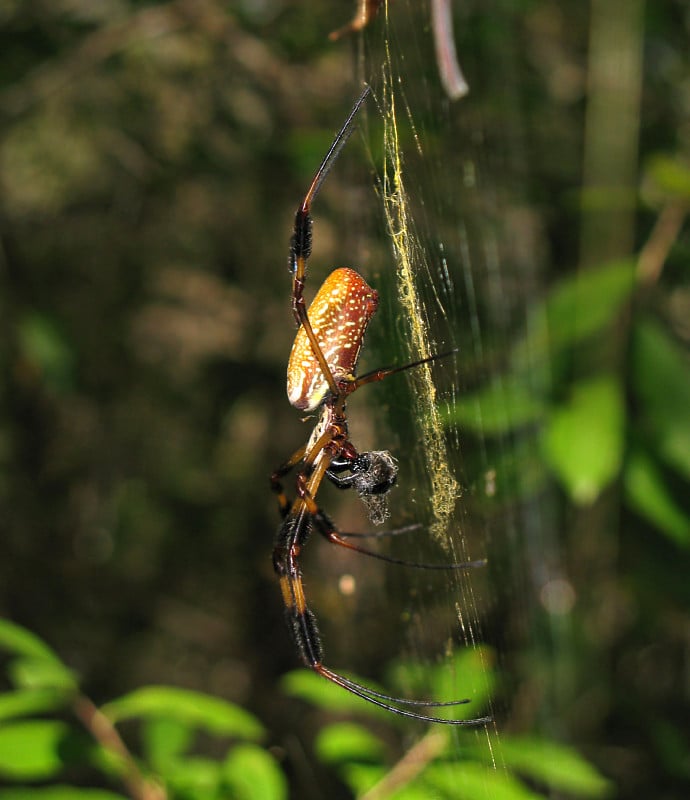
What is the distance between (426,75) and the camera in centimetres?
96

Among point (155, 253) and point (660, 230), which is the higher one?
point (155, 253)

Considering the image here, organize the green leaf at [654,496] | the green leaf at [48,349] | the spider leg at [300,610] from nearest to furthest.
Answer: the spider leg at [300,610] < the green leaf at [654,496] < the green leaf at [48,349]

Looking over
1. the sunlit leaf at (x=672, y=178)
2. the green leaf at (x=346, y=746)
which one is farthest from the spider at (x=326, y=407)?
the sunlit leaf at (x=672, y=178)

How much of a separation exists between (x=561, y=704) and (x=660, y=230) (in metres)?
1.24

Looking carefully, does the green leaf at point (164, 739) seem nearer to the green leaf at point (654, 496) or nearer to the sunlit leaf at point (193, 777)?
the sunlit leaf at point (193, 777)

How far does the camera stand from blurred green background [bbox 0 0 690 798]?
1.15 metres

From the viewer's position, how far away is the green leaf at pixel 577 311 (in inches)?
51.8

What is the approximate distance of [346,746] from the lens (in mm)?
1157

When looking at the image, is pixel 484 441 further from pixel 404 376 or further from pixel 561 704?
pixel 561 704

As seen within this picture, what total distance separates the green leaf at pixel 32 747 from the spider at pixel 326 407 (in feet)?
1.23

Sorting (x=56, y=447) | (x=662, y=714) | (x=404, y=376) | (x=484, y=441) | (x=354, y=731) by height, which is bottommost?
(x=662, y=714)

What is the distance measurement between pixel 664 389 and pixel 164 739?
0.95m

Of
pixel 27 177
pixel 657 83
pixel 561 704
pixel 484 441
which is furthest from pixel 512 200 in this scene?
pixel 27 177

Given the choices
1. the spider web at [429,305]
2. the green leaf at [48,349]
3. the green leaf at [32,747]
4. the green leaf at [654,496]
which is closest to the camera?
the spider web at [429,305]
